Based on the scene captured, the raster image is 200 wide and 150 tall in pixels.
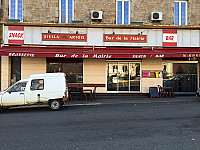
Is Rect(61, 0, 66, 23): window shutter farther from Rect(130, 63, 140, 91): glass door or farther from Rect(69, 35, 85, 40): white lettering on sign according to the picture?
Rect(130, 63, 140, 91): glass door

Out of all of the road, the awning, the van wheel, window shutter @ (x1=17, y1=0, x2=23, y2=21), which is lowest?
the road

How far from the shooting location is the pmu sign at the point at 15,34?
14.0 m

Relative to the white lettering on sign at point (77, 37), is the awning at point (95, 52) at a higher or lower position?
lower

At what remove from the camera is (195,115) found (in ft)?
27.7

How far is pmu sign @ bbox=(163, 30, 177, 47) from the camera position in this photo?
1490cm

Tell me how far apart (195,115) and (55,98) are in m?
6.36

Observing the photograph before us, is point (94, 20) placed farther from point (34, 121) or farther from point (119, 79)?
point (34, 121)

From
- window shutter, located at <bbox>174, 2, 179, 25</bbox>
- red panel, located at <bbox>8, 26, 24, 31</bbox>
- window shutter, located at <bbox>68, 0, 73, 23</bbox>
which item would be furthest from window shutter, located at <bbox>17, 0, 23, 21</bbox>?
window shutter, located at <bbox>174, 2, 179, 25</bbox>

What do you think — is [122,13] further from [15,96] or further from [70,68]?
[15,96]

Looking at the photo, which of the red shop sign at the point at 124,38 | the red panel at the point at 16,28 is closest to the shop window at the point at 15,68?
the red panel at the point at 16,28

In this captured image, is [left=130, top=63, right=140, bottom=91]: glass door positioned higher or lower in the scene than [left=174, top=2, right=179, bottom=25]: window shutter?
lower

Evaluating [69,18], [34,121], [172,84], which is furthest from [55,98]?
[172,84]

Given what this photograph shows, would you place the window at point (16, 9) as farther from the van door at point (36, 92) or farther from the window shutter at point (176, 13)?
the window shutter at point (176, 13)

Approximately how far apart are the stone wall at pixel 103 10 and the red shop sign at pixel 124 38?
1244 mm
